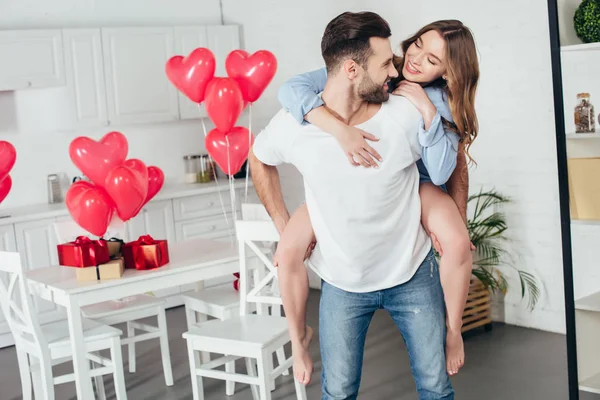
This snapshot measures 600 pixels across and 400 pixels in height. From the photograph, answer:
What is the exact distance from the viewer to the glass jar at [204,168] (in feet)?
21.9

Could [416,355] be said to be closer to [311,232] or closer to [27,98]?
Result: [311,232]

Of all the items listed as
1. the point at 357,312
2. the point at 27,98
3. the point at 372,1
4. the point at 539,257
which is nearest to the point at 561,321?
the point at 539,257

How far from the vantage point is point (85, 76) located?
5949 millimetres

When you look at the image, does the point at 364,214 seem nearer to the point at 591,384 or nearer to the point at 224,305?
the point at 591,384

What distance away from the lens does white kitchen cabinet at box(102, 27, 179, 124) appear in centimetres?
608

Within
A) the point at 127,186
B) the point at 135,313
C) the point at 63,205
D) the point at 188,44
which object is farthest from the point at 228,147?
the point at 188,44

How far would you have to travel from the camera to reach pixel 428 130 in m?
2.30

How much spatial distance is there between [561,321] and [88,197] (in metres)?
2.76

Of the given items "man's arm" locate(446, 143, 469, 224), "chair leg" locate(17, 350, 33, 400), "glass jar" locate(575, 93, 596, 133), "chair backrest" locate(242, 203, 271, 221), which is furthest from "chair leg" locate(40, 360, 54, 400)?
"glass jar" locate(575, 93, 596, 133)

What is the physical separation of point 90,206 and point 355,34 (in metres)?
2.20

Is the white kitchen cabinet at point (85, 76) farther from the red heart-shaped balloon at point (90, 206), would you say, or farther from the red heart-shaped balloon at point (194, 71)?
the red heart-shaped balloon at point (90, 206)

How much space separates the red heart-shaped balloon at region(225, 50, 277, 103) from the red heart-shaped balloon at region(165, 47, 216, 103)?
12 cm

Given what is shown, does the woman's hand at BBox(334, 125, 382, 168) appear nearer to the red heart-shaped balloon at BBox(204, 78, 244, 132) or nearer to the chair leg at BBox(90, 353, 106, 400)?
the red heart-shaped balloon at BBox(204, 78, 244, 132)

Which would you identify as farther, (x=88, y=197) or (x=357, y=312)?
(x=88, y=197)
